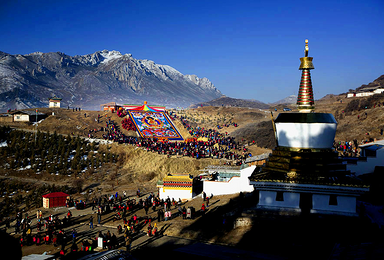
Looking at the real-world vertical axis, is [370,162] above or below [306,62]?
below

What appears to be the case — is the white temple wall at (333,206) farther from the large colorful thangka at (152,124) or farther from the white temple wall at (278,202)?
the large colorful thangka at (152,124)

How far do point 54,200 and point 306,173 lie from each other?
20.5 m

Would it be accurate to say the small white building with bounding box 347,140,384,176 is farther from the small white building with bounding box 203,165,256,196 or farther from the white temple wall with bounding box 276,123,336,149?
the white temple wall with bounding box 276,123,336,149

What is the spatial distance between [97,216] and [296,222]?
13861mm

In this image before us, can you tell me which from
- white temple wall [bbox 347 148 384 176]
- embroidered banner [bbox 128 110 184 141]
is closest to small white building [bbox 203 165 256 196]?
white temple wall [bbox 347 148 384 176]

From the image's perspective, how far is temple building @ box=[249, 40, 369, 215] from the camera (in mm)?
13695

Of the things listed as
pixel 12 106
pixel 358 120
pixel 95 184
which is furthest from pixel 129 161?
pixel 12 106

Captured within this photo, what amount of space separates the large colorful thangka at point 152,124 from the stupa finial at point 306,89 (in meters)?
37.1

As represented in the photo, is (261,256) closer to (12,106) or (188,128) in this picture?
(188,128)

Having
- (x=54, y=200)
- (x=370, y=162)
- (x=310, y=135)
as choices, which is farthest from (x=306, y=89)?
(x=54, y=200)

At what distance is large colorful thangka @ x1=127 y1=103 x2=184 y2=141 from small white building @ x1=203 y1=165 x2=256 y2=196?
26.6 m

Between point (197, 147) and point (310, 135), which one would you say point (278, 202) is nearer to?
point (310, 135)

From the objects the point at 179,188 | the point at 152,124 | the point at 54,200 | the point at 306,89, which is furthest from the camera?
the point at 152,124

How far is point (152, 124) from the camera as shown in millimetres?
57656
